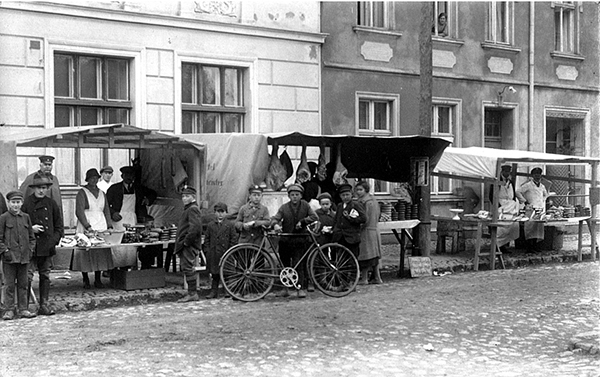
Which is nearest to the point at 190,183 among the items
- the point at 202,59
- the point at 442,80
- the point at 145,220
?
the point at 145,220

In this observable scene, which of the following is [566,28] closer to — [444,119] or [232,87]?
[444,119]

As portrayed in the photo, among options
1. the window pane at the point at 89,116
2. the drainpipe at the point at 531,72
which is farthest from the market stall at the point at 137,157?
the drainpipe at the point at 531,72

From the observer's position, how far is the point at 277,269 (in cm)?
1250

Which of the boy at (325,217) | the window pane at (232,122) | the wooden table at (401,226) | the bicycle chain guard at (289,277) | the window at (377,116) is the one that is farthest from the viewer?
the window at (377,116)

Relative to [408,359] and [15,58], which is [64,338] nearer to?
[408,359]

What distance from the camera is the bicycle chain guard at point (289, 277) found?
12469 millimetres

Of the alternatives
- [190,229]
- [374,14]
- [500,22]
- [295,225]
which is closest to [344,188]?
[295,225]

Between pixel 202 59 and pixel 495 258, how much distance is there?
6.72m

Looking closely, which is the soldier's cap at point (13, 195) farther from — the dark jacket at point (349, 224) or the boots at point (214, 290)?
the dark jacket at point (349, 224)

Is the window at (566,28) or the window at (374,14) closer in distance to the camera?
the window at (374,14)

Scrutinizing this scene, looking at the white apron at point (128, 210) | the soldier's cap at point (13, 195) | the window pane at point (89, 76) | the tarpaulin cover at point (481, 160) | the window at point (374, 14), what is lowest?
the white apron at point (128, 210)

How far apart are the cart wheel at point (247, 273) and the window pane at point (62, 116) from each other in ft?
16.8

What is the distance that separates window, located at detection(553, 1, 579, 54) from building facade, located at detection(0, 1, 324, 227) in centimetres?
829

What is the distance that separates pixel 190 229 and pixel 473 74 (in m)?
11.7
